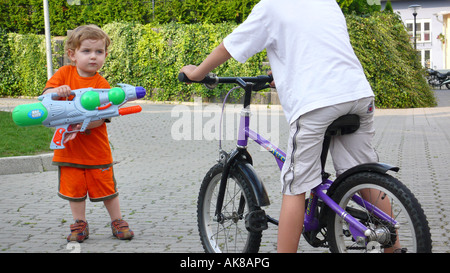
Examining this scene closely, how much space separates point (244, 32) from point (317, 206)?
3.11 ft

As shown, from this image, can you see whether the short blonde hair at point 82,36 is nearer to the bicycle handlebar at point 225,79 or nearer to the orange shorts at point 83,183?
the orange shorts at point 83,183

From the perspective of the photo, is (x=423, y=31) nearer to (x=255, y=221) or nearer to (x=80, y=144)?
(x=80, y=144)

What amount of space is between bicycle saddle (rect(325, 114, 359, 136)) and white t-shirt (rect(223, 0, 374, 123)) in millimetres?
119

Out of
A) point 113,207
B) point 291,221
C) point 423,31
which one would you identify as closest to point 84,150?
point 113,207

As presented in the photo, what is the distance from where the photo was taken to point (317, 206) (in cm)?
320

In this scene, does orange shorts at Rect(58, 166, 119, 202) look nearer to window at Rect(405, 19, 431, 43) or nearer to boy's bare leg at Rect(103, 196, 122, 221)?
boy's bare leg at Rect(103, 196, 122, 221)

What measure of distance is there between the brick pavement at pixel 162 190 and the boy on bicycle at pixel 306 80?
1.26 m

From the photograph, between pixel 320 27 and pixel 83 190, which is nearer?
pixel 320 27

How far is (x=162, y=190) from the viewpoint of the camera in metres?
6.41

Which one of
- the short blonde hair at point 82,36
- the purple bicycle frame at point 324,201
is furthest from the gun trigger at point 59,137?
the purple bicycle frame at point 324,201

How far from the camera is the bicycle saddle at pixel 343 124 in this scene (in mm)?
2975

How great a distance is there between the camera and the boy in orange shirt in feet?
14.2
